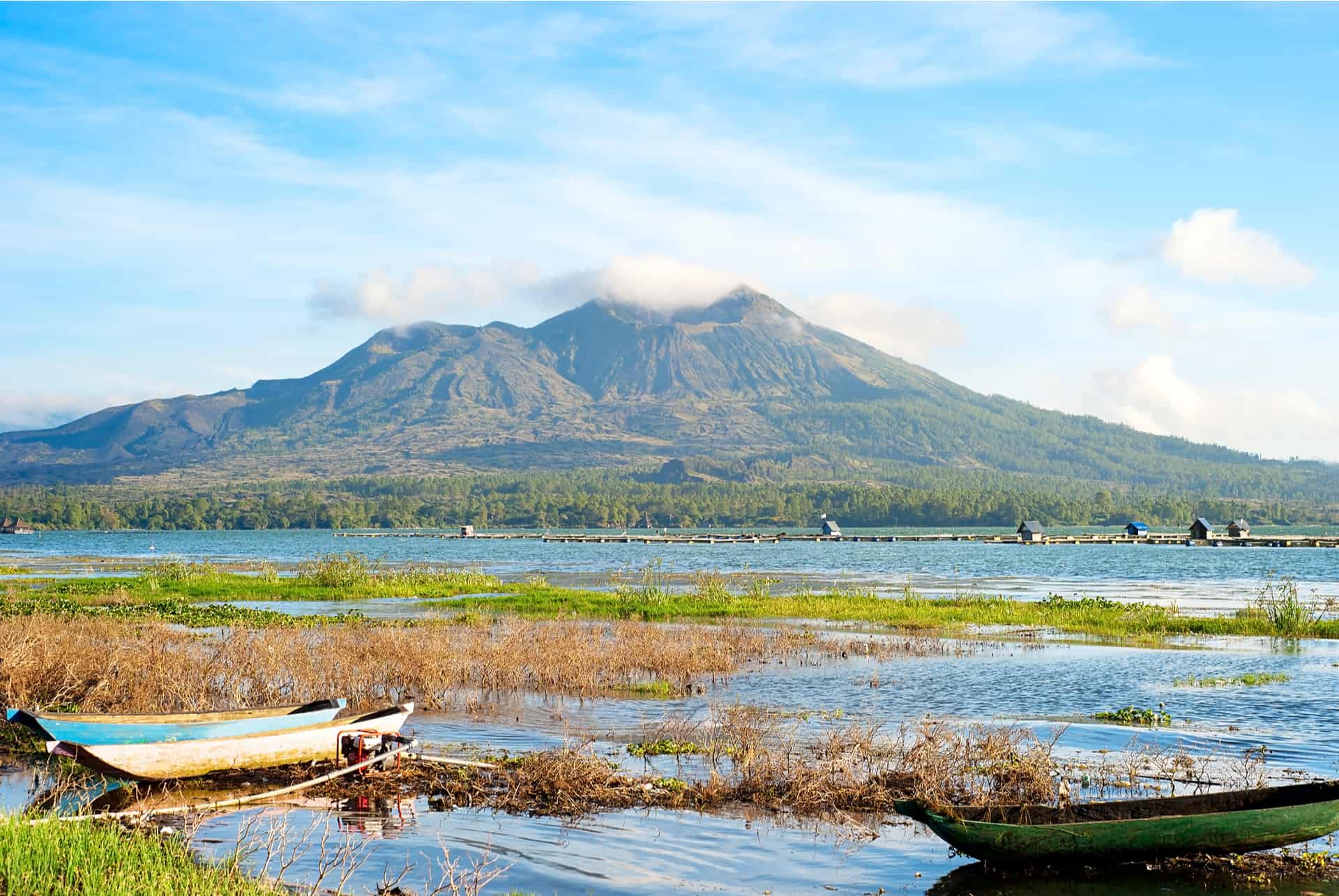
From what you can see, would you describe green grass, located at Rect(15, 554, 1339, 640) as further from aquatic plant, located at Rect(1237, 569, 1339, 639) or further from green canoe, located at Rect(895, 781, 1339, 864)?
green canoe, located at Rect(895, 781, 1339, 864)

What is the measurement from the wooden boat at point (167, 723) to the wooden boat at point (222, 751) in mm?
202

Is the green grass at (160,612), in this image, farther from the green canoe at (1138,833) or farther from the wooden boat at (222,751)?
the green canoe at (1138,833)

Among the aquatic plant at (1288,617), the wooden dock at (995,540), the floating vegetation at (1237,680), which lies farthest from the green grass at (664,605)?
the wooden dock at (995,540)

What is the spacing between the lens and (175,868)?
12.0 m

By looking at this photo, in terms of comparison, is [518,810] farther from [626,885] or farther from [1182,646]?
[1182,646]

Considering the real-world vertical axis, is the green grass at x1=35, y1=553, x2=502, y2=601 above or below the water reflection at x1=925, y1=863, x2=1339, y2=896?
below

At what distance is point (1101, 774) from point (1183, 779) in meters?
1.20

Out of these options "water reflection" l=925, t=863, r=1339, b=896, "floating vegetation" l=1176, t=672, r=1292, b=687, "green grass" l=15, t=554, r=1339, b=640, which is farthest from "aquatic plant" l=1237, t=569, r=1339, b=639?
"water reflection" l=925, t=863, r=1339, b=896

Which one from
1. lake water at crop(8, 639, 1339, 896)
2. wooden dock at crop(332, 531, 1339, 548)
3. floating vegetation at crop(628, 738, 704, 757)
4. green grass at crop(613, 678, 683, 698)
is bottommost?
wooden dock at crop(332, 531, 1339, 548)

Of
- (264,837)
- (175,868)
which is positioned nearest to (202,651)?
(264,837)

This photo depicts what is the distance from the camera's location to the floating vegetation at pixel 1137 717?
930 inches

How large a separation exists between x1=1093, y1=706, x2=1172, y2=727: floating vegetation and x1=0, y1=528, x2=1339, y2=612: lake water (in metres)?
27.3

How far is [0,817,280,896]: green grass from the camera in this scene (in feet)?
35.6

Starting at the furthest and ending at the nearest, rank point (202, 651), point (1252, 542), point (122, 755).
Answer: point (1252, 542)
point (202, 651)
point (122, 755)
